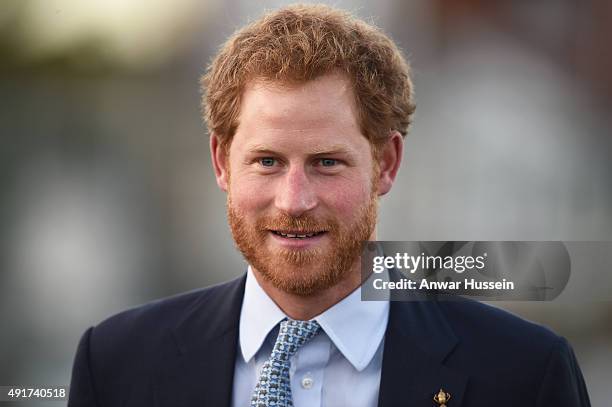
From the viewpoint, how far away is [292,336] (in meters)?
1.94

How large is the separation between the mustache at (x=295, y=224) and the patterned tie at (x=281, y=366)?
0.22m

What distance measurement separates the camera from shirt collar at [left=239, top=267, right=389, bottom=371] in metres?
1.95

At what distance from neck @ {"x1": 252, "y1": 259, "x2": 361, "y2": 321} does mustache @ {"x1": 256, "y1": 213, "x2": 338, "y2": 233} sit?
5.7 inches

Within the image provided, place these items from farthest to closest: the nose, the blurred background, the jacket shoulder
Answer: the blurred background
the jacket shoulder
the nose

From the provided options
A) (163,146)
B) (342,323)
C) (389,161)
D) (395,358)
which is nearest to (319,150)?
(389,161)

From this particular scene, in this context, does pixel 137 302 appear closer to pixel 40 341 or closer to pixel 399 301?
pixel 40 341

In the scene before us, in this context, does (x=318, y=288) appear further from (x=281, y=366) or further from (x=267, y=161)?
(x=267, y=161)

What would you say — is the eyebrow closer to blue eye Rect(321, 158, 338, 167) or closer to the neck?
blue eye Rect(321, 158, 338, 167)

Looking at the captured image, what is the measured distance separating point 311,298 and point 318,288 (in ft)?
0.12

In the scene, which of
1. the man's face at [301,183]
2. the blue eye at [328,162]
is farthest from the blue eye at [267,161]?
the blue eye at [328,162]

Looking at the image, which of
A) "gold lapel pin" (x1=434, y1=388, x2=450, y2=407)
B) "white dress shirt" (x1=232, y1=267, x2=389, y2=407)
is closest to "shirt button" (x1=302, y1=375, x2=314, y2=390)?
"white dress shirt" (x1=232, y1=267, x2=389, y2=407)

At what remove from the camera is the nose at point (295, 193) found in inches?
73.4

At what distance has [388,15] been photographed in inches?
95.1

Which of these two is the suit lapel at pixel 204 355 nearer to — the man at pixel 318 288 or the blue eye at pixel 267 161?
the man at pixel 318 288
